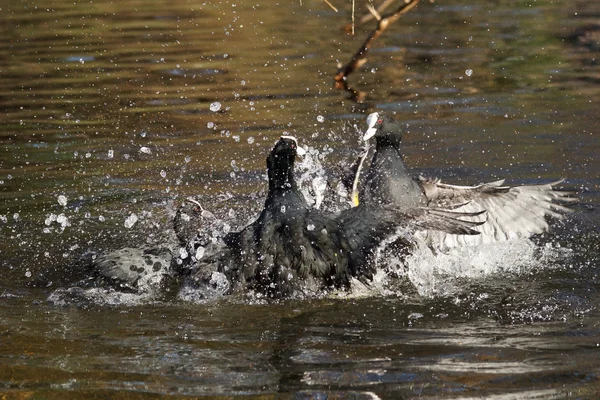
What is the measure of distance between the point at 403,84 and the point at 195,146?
311cm

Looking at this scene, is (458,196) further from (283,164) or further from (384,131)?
(283,164)

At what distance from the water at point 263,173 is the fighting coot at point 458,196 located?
193mm

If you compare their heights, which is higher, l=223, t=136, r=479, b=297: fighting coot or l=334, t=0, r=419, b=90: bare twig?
l=334, t=0, r=419, b=90: bare twig

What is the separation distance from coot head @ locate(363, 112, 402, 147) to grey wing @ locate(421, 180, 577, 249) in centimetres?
46

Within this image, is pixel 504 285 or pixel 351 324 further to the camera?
pixel 504 285

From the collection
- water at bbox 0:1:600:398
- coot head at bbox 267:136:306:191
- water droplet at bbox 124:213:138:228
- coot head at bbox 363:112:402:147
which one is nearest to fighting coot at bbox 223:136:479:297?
coot head at bbox 267:136:306:191

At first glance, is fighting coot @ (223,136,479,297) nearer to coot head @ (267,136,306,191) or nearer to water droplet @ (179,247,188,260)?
coot head @ (267,136,306,191)

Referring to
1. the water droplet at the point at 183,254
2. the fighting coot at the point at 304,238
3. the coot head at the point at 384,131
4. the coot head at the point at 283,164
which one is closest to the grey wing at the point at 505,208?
the coot head at the point at 384,131

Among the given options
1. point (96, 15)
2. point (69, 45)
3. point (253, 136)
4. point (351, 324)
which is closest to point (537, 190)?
point (351, 324)

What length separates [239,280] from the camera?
543 centimetres

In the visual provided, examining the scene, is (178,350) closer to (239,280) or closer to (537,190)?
(239,280)

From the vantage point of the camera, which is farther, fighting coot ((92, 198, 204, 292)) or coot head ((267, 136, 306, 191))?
fighting coot ((92, 198, 204, 292))

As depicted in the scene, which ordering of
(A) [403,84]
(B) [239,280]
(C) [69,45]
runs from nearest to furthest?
(B) [239,280] → (A) [403,84] → (C) [69,45]

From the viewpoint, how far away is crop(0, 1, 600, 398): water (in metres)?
4.36
